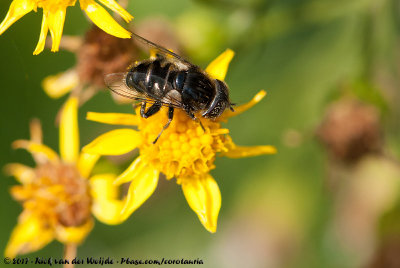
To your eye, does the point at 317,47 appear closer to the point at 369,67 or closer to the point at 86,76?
the point at 369,67

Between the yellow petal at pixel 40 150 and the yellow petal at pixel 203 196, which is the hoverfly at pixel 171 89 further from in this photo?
the yellow petal at pixel 40 150

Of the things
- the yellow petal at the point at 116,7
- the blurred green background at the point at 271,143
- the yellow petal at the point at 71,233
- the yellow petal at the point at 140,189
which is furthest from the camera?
the blurred green background at the point at 271,143

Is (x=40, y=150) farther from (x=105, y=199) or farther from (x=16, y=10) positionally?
(x=16, y=10)

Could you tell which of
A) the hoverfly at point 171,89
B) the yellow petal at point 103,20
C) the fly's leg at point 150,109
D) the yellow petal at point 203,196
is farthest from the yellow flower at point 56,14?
the yellow petal at point 203,196

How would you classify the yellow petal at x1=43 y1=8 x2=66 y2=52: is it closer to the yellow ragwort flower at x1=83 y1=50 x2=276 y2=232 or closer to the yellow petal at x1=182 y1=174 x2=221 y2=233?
the yellow ragwort flower at x1=83 y1=50 x2=276 y2=232

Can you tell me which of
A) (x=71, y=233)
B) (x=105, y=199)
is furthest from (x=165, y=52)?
(x=71, y=233)
